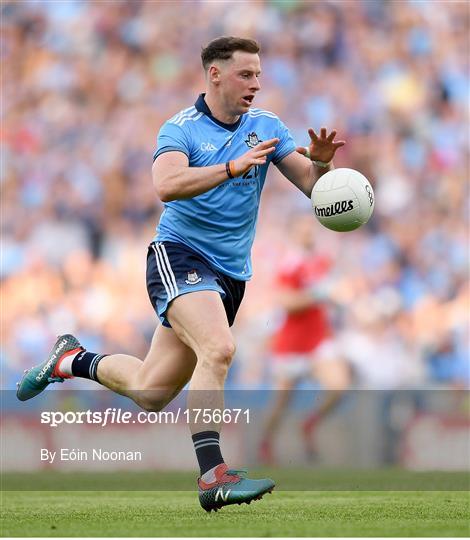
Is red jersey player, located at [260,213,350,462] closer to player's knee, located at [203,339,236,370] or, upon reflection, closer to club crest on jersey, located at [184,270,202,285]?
club crest on jersey, located at [184,270,202,285]

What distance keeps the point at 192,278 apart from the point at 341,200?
932mm

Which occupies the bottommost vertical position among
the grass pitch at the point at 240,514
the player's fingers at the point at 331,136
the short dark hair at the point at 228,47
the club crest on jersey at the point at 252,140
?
the grass pitch at the point at 240,514

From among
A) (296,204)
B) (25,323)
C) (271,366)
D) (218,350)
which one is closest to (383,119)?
(296,204)

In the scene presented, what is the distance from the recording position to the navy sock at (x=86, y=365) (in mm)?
6876

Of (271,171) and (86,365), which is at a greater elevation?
(271,171)

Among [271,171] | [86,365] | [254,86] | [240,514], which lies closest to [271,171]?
[271,171]

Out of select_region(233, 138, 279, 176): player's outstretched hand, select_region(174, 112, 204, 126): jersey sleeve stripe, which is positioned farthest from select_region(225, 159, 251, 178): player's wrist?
select_region(174, 112, 204, 126): jersey sleeve stripe

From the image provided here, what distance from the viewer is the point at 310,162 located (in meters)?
6.77

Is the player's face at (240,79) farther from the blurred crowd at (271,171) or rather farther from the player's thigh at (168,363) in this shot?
the blurred crowd at (271,171)

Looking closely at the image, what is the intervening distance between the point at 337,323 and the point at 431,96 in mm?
4023

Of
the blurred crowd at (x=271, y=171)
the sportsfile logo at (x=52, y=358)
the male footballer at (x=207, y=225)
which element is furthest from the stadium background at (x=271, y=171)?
the male footballer at (x=207, y=225)

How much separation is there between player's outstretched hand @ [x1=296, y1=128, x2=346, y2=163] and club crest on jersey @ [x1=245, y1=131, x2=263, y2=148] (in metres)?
0.23

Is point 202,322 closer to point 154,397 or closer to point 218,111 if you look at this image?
point 154,397

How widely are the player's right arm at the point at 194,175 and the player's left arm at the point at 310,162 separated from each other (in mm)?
548
